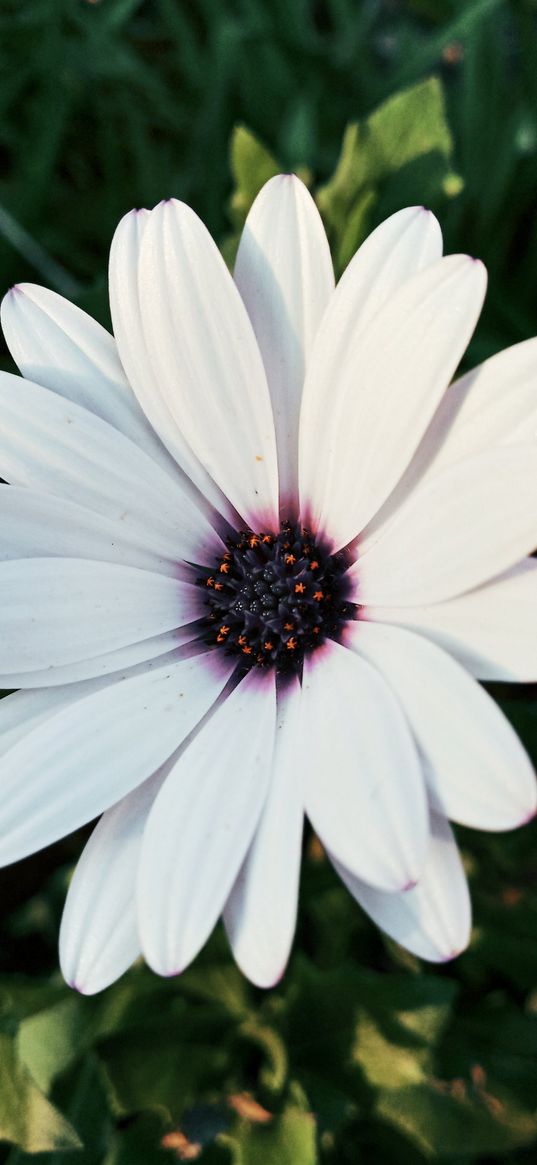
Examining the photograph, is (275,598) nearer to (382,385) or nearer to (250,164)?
(382,385)

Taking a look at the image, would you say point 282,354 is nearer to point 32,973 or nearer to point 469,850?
point 469,850

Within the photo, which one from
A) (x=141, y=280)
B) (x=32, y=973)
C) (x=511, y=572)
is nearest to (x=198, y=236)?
(x=141, y=280)

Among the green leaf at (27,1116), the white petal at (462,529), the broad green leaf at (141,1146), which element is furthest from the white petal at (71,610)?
the broad green leaf at (141,1146)

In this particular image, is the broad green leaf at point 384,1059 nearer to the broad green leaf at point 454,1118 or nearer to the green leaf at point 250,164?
the broad green leaf at point 454,1118

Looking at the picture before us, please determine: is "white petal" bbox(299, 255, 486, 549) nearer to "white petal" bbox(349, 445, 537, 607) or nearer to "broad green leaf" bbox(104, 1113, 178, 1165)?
"white petal" bbox(349, 445, 537, 607)

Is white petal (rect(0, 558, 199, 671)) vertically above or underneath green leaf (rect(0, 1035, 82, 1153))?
above

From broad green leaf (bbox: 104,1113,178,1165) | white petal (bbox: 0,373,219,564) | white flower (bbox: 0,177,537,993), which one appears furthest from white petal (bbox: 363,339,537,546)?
broad green leaf (bbox: 104,1113,178,1165)
